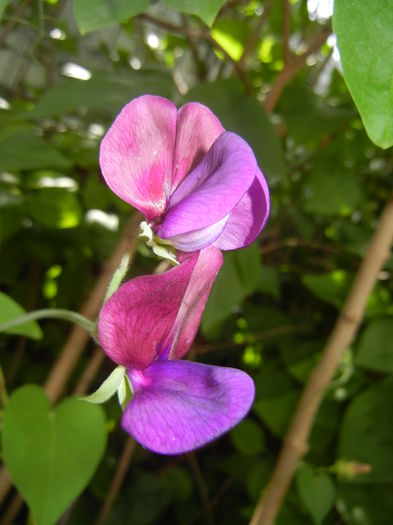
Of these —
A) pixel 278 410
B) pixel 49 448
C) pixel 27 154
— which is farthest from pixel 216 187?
pixel 278 410

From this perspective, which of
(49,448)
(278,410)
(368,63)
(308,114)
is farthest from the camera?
(278,410)

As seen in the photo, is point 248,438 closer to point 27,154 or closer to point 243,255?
point 243,255

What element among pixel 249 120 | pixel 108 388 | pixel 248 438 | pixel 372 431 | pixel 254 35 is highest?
pixel 254 35

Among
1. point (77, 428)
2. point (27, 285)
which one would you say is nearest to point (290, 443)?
point (77, 428)

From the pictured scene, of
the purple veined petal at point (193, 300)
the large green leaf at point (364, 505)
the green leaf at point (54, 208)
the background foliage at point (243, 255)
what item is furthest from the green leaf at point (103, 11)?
the large green leaf at point (364, 505)

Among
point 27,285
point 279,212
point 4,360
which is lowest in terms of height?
point 4,360

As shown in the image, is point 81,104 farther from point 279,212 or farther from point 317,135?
point 279,212

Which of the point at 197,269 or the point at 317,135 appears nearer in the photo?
the point at 197,269

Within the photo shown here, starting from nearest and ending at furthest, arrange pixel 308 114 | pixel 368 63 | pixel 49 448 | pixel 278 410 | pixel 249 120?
pixel 368 63, pixel 49 448, pixel 249 120, pixel 308 114, pixel 278 410
